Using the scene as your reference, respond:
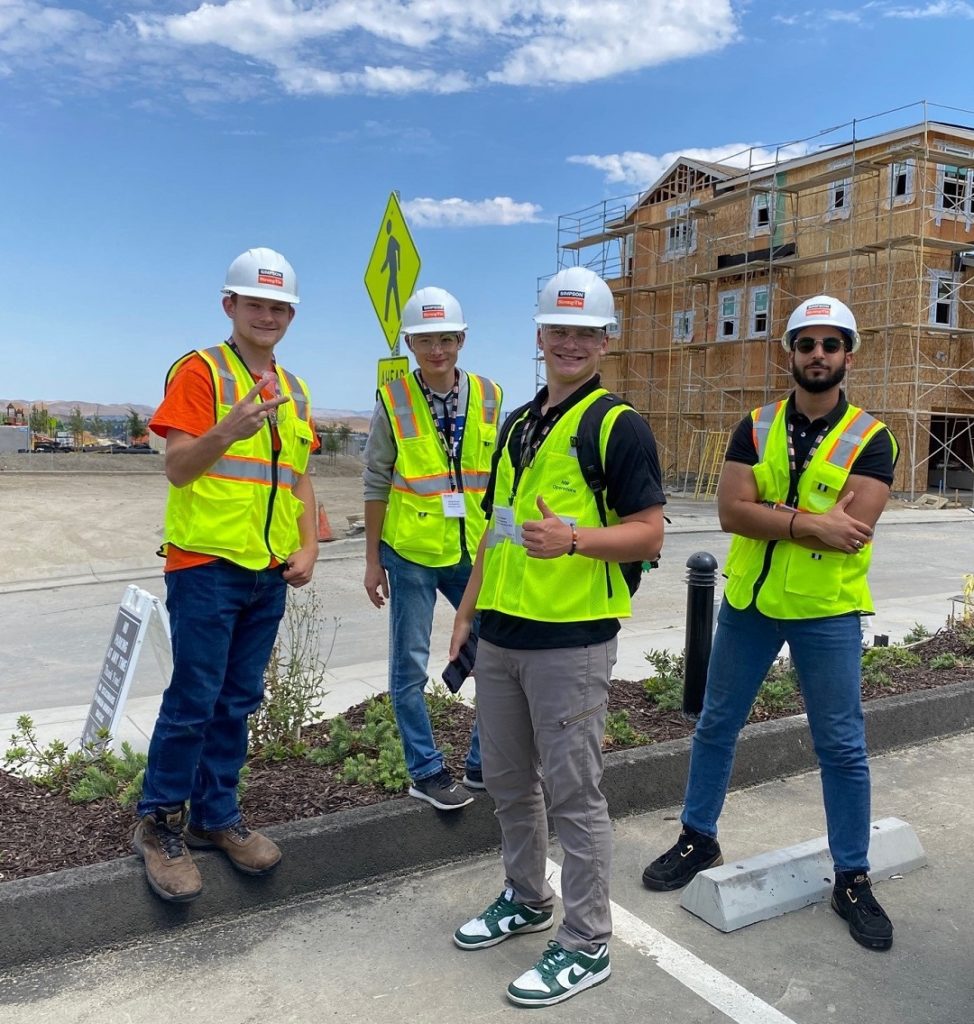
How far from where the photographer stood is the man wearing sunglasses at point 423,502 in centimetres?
392

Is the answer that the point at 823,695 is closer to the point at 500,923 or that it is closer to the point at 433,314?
the point at 500,923

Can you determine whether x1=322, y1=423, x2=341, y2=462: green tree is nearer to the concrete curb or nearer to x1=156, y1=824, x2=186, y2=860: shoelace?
the concrete curb

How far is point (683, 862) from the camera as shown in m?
3.73

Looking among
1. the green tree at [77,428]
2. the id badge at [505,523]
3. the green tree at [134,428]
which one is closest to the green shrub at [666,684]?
the id badge at [505,523]

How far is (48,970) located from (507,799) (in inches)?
62.3

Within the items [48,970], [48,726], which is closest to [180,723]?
[48,970]

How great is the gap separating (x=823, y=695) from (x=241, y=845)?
7.10 ft

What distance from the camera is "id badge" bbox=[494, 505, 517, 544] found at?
309 centimetres

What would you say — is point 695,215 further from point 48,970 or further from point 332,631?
point 48,970

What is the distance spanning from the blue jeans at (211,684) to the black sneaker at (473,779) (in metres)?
1.03

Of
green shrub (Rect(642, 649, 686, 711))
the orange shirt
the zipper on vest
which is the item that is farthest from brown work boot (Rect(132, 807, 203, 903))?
green shrub (Rect(642, 649, 686, 711))

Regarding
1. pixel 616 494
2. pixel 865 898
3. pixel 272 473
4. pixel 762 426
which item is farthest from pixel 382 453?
pixel 865 898

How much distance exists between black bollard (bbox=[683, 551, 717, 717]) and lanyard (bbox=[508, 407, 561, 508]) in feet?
8.87

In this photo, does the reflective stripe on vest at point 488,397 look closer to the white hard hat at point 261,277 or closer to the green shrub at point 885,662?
the white hard hat at point 261,277
